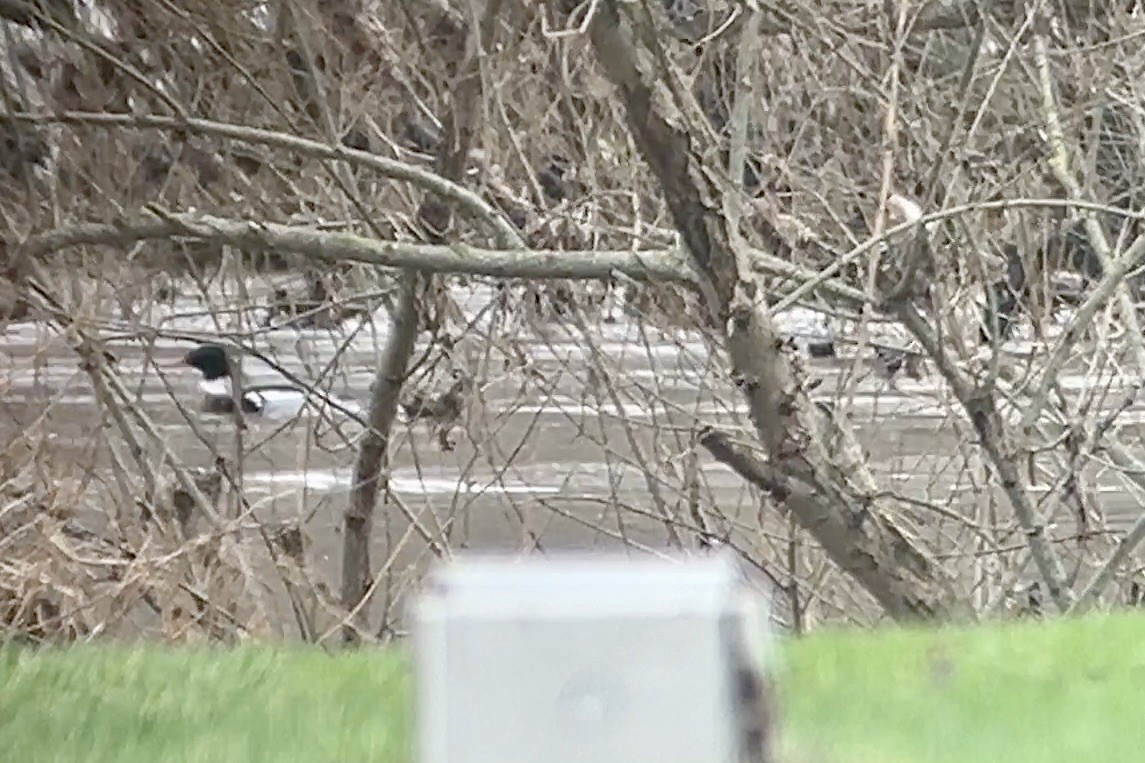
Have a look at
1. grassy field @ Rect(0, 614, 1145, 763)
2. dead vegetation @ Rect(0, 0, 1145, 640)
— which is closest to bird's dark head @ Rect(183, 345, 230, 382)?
dead vegetation @ Rect(0, 0, 1145, 640)

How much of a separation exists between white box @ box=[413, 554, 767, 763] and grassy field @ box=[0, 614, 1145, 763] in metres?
0.38

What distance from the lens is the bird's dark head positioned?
7.03 m

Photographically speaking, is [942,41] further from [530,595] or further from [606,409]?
[530,595]

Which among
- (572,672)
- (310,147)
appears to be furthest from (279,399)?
(572,672)

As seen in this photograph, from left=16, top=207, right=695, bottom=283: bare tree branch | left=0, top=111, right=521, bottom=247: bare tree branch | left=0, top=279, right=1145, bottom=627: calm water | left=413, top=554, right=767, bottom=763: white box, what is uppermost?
left=0, top=111, right=521, bottom=247: bare tree branch

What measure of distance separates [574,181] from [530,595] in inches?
195

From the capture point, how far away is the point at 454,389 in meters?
6.78

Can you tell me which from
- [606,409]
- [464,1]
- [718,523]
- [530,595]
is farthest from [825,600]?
[530,595]

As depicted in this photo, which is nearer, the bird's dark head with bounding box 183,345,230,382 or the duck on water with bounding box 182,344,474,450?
the duck on water with bounding box 182,344,474,450

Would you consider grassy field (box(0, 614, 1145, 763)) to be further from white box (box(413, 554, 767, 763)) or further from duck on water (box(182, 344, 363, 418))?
duck on water (box(182, 344, 363, 418))

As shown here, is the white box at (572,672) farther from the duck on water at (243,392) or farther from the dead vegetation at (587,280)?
the duck on water at (243,392)

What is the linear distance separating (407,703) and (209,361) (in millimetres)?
5155

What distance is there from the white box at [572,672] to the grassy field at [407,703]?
14.8 inches

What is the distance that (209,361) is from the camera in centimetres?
713
